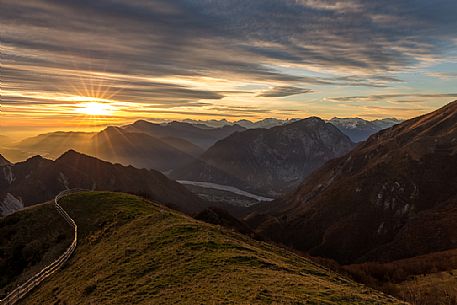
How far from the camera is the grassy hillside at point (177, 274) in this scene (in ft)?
92.3

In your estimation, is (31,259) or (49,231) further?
(49,231)

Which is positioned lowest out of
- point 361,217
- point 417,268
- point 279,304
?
point 361,217

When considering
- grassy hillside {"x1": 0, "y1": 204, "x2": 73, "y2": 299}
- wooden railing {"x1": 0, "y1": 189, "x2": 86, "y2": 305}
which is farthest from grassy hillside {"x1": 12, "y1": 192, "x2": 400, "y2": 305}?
grassy hillside {"x1": 0, "y1": 204, "x2": 73, "y2": 299}

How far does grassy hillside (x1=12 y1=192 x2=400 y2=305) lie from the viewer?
28125 mm

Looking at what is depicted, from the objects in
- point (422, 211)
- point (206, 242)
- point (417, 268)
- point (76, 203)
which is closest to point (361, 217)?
point (422, 211)

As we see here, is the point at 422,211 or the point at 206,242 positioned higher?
the point at 206,242

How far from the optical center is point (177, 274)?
3453cm

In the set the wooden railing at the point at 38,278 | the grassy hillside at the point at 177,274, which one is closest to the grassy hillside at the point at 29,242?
the wooden railing at the point at 38,278

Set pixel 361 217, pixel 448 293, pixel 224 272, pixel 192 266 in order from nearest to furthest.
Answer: pixel 224 272
pixel 192 266
pixel 448 293
pixel 361 217

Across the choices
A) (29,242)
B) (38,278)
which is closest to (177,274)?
(38,278)

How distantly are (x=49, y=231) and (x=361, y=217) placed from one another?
512 feet

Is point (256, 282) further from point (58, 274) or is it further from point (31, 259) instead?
point (31, 259)

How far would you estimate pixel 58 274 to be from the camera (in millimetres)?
48750

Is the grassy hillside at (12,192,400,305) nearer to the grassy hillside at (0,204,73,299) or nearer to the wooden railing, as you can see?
the wooden railing
